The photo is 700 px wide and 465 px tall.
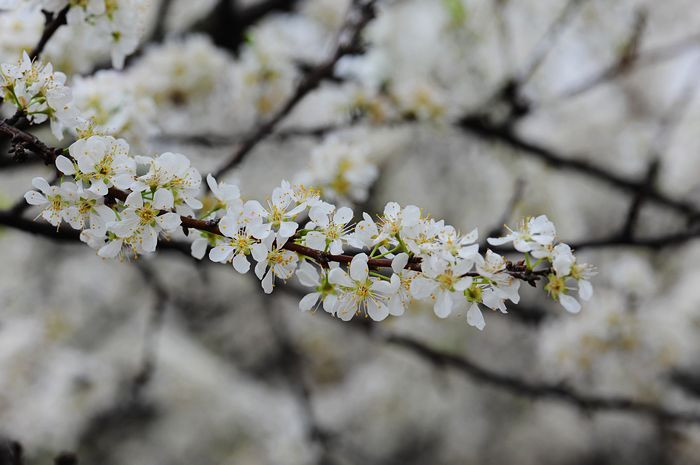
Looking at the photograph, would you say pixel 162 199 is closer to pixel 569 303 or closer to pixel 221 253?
pixel 221 253

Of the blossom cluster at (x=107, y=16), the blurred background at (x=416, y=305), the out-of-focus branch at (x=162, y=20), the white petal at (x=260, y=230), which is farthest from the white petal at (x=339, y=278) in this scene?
the out-of-focus branch at (x=162, y=20)

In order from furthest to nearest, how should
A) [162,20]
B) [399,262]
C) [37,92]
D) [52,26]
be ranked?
1. [162,20]
2. [52,26]
3. [37,92]
4. [399,262]

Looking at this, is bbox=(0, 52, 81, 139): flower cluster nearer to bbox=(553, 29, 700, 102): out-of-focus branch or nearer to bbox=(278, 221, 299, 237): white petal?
bbox=(278, 221, 299, 237): white petal

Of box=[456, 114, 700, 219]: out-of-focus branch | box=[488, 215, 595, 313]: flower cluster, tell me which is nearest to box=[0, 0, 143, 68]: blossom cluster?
box=[488, 215, 595, 313]: flower cluster

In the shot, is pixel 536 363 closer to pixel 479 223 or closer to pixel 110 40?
pixel 479 223

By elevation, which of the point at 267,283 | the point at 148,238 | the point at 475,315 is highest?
the point at 475,315

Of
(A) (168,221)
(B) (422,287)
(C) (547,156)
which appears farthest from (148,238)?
(C) (547,156)

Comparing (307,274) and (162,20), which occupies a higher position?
(307,274)
